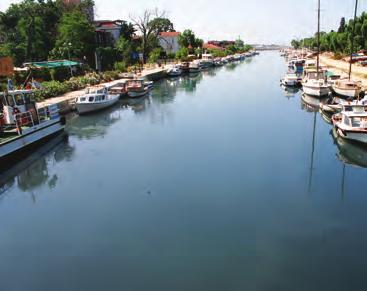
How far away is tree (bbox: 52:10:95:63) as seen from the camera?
163 ft

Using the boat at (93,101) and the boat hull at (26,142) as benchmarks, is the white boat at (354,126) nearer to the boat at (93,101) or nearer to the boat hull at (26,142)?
the boat hull at (26,142)

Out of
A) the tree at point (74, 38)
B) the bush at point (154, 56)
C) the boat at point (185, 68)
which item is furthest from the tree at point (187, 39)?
the tree at point (74, 38)

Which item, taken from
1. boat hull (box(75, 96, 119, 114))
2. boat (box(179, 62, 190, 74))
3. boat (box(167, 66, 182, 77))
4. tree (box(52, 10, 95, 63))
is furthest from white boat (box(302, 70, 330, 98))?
boat (box(179, 62, 190, 74))

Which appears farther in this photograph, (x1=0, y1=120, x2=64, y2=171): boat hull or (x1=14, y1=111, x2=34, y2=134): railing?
(x1=14, y1=111, x2=34, y2=134): railing

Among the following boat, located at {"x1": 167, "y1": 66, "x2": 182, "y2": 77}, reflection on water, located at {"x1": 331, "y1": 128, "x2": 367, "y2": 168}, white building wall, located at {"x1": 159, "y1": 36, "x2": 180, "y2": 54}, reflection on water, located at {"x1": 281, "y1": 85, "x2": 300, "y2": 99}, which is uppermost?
white building wall, located at {"x1": 159, "y1": 36, "x2": 180, "y2": 54}

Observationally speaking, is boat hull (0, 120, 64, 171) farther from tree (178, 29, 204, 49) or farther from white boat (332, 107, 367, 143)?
tree (178, 29, 204, 49)

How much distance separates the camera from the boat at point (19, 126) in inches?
776

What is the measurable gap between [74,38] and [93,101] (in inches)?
904

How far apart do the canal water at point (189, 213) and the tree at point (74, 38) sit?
28.1m

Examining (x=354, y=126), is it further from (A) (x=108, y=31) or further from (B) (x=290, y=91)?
(A) (x=108, y=31)

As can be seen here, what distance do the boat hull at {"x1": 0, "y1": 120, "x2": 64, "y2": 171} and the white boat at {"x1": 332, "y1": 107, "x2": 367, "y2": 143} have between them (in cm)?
1714

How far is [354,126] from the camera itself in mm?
20484

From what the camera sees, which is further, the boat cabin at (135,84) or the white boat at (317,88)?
the boat cabin at (135,84)

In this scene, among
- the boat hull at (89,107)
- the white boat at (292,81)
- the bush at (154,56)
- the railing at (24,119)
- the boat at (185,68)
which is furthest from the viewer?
Answer: the bush at (154,56)
